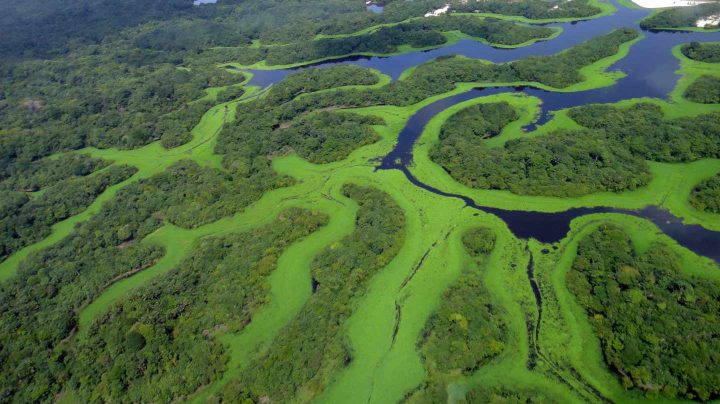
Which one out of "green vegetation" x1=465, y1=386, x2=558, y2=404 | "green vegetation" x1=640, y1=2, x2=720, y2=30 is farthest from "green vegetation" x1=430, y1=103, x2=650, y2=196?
"green vegetation" x1=640, y1=2, x2=720, y2=30

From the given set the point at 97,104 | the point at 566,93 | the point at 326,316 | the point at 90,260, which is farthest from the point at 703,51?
the point at 97,104

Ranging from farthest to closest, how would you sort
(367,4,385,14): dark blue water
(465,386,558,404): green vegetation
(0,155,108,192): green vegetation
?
(367,4,385,14): dark blue water
(0,155,108,192): green vegetation
(465,386,558,404): green vegetation

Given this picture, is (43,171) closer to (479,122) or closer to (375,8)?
(479,122)

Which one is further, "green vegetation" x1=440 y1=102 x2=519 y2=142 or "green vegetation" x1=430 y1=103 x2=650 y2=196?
"green vegetation" x1=440 y1=102 x2=519 y2=142

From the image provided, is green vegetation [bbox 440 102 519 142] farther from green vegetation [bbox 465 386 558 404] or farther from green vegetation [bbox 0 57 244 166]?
green vegetation [bbox 0 57 244 166]

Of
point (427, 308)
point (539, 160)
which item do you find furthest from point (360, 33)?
point (427, 308)

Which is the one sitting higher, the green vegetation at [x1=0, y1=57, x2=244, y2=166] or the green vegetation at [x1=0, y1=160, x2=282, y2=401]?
the green vegetation at [x1=0, y1=57, x2=244, y2=166]

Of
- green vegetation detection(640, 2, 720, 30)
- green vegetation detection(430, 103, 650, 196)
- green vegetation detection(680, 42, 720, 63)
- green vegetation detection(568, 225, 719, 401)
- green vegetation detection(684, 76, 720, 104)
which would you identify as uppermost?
green vegetation detection(640, 2, 720, 30)

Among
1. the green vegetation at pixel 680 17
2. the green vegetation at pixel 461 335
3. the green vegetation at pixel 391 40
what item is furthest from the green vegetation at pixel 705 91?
the green vegetation at pixel 461 335

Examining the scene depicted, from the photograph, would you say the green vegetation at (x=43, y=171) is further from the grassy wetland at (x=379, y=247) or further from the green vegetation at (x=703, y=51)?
the green vegetation at (x=703, y=51)
